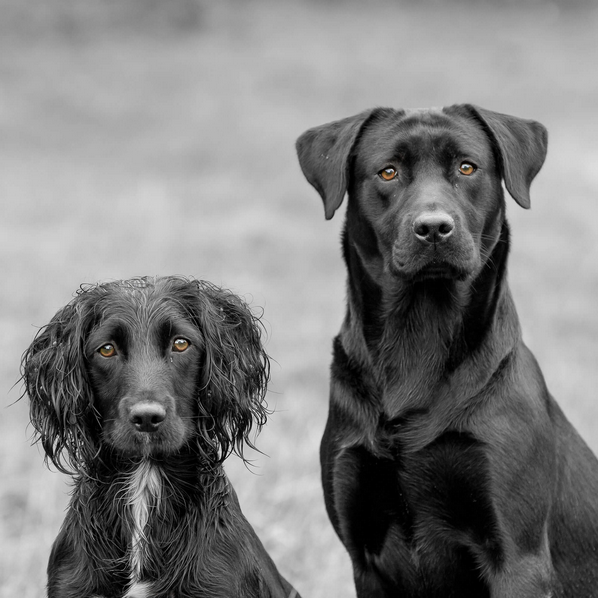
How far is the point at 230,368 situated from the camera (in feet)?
14.1

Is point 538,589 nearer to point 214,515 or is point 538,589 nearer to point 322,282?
point 214,515

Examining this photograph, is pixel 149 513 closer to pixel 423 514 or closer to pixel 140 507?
pixel 140 507

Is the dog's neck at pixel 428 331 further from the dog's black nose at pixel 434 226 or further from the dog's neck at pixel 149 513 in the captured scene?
the dog's neck at pixel 149 513

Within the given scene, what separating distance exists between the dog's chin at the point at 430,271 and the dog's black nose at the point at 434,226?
0.36 feet

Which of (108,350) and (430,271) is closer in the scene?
(108,350)

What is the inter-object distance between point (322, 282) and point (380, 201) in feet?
27.9

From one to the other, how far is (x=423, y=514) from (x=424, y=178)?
4.28 feet

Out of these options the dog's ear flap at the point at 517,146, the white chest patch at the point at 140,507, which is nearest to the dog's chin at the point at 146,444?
the white chest patch at the point at 140,507

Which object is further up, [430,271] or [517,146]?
[517,146]

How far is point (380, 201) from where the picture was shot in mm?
4445

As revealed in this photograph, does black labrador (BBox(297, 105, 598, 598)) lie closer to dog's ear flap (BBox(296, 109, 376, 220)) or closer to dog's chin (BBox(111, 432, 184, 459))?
dog's ear flap (BBox(296, 109, 376, 220))

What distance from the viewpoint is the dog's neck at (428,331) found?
430cm

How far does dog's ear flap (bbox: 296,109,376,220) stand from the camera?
452 centimetres

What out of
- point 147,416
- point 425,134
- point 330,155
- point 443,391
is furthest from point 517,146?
point 147,416
